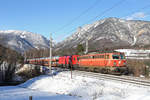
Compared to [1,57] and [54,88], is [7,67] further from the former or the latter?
[54,88]

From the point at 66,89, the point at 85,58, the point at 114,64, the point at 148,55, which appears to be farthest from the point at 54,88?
the point at 148,55

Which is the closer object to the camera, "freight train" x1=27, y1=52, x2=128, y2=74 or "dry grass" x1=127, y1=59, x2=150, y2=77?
"freight train" x1=27, y1=52, x2=128, y2=74

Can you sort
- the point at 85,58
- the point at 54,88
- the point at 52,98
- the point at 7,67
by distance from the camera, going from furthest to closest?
1. the point at 7,67
2. the point at 85,58
3. the point at 54,88
4. the point at 52,98

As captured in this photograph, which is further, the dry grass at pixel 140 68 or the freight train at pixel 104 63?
the dry grass at pixel 140 68

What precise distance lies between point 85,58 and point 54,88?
46.9 ft

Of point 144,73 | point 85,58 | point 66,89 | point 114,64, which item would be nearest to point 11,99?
point 66,89

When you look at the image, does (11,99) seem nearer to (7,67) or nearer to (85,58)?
(85,58)

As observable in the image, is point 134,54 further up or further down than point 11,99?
further up

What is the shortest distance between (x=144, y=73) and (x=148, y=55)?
8494 mm

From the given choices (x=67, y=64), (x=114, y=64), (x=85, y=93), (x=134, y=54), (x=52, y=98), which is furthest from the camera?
(x=134, y=54)

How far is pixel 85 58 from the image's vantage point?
34.6 meters

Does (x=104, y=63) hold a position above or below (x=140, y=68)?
A: above

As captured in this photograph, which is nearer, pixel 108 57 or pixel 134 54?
pixel 108 57

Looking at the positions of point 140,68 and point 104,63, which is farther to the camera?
point 140,68
